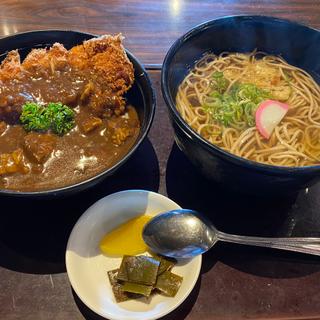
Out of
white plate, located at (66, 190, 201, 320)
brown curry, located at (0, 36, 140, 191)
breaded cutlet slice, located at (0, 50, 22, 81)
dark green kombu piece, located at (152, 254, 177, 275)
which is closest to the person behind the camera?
white plate, located at (66, 190, 201, 320)

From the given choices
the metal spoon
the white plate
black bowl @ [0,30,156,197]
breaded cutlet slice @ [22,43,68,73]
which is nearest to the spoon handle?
the metal spoon

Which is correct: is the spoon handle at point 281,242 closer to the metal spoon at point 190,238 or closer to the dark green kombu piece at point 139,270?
the metal spoon at point 190,238

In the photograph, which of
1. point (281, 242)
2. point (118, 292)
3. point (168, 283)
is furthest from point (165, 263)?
point (281, 242)

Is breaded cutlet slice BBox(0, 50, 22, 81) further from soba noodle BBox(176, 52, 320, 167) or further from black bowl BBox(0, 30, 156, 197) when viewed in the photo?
soba noodle BBox(176, 52, 320, 167)

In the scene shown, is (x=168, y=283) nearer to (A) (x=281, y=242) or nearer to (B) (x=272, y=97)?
(A) (x=281, y=242)

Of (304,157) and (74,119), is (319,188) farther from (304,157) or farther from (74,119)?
(74,119)

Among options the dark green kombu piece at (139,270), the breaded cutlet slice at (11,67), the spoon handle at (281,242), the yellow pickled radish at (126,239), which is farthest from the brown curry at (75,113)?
the spoon handle at (281,242)
